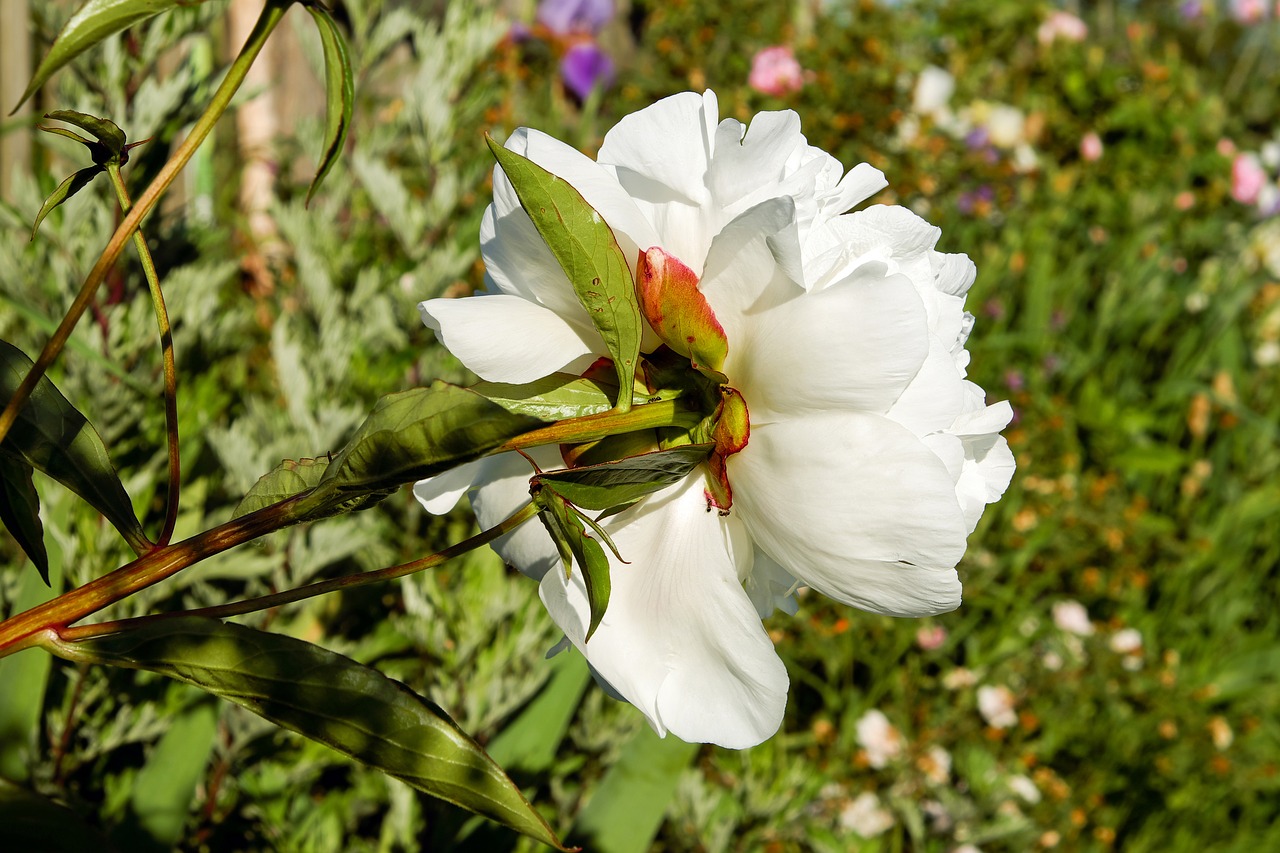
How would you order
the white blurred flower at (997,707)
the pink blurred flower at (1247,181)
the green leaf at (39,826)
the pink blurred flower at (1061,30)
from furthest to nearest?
the pink blurred flower at (1061,30), the pink blurred flower at (1247,181), the white blurred flower at (997,707), the green leaf at (39,826)

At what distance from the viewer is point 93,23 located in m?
0.25

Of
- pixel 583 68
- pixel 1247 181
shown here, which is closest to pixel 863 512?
pixel 583 68

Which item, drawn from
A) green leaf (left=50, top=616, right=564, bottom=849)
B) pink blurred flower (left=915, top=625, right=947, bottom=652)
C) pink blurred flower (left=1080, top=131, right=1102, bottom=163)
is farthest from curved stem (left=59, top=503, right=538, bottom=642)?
pink blurred flower (left=1080, top=131, right=1102, bottom=163)

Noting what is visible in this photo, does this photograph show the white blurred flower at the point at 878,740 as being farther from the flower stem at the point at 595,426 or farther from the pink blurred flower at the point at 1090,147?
the pink blurred flower at the point at 1090,147

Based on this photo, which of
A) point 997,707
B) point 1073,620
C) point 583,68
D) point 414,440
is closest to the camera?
point 414,440

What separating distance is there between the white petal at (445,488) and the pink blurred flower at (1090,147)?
2849 millimetres

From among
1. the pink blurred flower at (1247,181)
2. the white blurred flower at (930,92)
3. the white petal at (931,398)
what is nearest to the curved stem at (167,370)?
the white petal at (931,398)

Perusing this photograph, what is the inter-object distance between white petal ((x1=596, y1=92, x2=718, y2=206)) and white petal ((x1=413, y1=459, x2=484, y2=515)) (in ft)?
0.41

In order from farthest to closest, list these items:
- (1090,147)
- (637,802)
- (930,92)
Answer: (1090,147) < (930,92) < (637,802)

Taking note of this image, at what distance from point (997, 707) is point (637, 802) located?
0.90 metres

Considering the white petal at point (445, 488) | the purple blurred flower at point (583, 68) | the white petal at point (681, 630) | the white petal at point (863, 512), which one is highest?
the white petal at point (863, 512)

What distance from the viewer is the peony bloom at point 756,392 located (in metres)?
0.32

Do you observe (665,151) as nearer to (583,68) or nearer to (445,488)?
(445,488)

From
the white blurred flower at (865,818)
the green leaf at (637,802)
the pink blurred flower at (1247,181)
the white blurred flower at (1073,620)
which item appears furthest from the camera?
the pink blurred flower at (1247,181)
